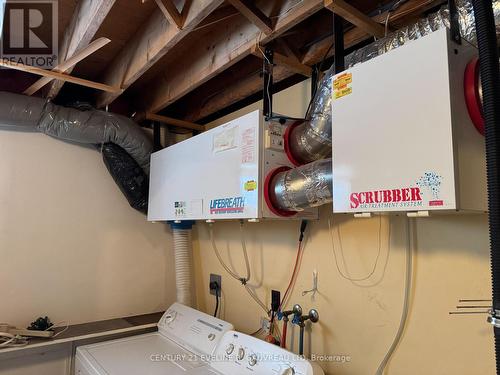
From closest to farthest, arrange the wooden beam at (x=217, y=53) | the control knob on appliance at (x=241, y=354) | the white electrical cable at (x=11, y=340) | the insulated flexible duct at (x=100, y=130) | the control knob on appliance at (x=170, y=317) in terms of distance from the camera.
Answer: the wooden beam at (x=217, y=53) → the control knob on appliance at (x=241, y=354) → the white electrical cable at (x=11, y=340) → the insulated flexible duct at (x=100, y=130) → the control knob on appliance at (x=170, y=317)

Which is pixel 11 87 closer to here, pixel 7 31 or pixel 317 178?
Answer: pixel 7 31

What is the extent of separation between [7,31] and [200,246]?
1.83 metres

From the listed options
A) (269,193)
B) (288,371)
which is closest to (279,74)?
(269,193)

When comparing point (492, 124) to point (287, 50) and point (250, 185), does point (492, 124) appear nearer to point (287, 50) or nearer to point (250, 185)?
point (250, 185)

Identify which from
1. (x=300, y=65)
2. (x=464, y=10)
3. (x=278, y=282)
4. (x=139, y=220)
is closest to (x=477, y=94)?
(x=464, y=10)

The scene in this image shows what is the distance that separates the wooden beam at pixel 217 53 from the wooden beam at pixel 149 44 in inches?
11.2

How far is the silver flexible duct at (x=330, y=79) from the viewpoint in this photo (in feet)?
3.12

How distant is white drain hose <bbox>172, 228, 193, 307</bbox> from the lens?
2.46m

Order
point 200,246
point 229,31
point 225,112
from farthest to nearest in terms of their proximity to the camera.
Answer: point 200,246, point 225,112, point 229,31

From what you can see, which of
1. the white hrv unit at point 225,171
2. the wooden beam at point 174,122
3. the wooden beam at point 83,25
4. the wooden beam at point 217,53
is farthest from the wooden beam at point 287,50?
the wooden beam at point 174,122

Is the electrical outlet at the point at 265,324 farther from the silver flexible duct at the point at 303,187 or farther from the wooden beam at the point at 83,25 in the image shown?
the wooden beam at the point at 83,25

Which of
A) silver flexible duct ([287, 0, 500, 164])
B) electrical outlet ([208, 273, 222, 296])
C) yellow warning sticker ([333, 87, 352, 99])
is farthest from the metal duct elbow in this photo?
electrical outlet ([208, 273, 222, 296])

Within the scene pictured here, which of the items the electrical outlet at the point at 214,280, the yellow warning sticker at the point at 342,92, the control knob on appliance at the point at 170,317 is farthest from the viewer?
the electrical outlet at the point at 214,280

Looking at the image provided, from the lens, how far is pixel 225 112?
252 centimetres
